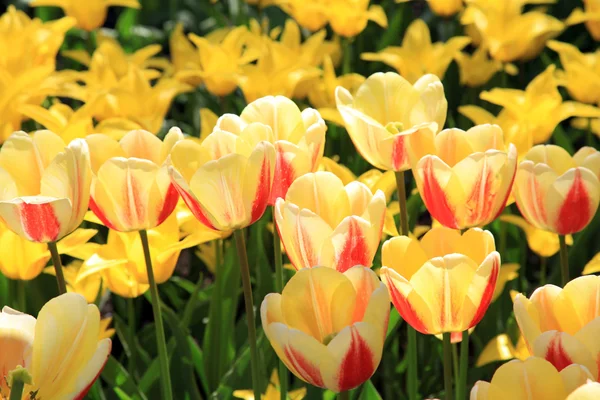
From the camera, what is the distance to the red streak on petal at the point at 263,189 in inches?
44.5

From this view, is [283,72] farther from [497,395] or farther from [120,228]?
[497,395]

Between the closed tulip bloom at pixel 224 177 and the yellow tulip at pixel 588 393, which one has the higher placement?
the closed tulip bloom at pixel 224 177

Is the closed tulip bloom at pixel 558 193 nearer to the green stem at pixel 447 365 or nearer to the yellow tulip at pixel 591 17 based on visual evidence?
the green stem at pixel 447 365

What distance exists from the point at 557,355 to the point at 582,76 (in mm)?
1393

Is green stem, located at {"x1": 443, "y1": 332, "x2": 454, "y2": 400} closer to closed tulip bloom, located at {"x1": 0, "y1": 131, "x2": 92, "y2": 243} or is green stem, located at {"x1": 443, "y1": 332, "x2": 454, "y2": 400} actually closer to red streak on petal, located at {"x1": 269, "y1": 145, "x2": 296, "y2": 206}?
red streak on petal, located at {"x1": 269, "y1": 145, "x2": 296, "y2": 206}

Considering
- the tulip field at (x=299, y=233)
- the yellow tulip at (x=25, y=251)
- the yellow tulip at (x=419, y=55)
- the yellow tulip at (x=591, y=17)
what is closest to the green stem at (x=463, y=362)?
the tulip field at (x=299, y=233)

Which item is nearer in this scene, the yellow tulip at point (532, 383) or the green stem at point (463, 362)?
the yellow tulip at point (532, 383)

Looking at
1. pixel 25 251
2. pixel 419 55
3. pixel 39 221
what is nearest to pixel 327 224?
pixel 39 221

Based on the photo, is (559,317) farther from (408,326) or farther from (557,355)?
(408,326)

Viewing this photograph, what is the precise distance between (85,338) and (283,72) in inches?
51.6

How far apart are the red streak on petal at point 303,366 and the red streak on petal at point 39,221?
1.24 feet

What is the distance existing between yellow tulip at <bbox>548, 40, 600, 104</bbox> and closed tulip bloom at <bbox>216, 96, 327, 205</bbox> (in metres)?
1.07

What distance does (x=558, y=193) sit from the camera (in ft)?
4.35

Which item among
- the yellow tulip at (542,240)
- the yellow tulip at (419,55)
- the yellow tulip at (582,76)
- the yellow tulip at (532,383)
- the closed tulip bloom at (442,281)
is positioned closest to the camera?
the yellow tulip at (532,383)
